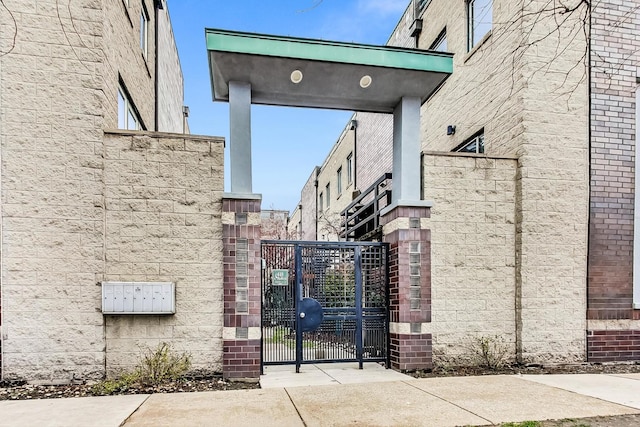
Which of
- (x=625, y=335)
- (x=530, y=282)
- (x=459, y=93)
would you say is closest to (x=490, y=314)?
(x=530, y=282)

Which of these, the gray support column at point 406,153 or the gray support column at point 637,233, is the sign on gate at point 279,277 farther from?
the gray support column at point 637,233

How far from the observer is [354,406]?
4945 mm

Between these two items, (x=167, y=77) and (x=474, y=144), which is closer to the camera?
(x=474, y=144)

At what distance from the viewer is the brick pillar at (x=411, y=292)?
22.5 feet

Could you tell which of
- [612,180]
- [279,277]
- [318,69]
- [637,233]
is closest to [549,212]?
[612,180]

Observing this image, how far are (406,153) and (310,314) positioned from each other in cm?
308

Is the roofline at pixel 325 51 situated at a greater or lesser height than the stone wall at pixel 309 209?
greater

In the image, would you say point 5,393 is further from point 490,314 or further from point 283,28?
point 490,314

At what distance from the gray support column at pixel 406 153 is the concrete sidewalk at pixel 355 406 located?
2913 mm

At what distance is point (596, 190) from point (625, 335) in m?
2.50

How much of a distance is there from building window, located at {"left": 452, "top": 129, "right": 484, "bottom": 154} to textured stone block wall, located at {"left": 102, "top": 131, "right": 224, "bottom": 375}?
5303mm

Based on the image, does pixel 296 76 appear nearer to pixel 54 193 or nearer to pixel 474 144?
pixel 54 193

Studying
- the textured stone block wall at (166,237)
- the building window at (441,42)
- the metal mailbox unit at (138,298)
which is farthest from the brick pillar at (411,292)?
the building window at (441,42)

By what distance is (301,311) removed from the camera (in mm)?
6961
